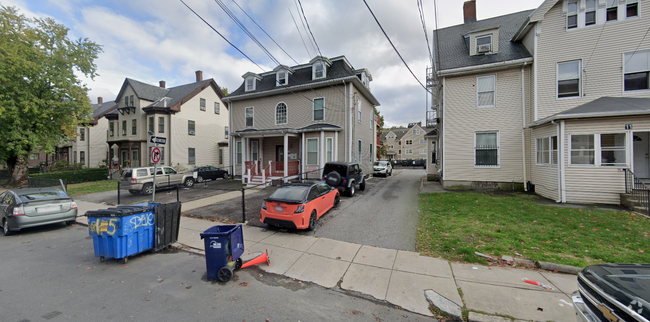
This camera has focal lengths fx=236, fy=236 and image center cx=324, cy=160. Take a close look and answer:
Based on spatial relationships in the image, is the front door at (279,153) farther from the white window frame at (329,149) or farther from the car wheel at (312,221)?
the car wheel at (312,221)

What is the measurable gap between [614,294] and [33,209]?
40.6 feet

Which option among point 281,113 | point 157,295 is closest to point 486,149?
point 281,113

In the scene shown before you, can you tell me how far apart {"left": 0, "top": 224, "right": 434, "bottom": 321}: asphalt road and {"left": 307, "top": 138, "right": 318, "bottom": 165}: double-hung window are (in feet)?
37.6

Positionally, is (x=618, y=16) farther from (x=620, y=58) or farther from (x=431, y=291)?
(x=431, y=291)

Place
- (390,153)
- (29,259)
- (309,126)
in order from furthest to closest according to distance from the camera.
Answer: (390,153)
(309,126)
(29,259)

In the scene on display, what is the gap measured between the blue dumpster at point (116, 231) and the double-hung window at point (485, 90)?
15.8 meters

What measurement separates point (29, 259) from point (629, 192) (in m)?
18.5

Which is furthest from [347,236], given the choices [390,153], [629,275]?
[390,153]

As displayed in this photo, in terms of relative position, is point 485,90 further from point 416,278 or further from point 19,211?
point 19,211

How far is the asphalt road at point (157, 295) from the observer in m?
3.35

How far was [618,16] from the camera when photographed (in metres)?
10.5

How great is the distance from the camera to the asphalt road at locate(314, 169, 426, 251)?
20.8 feet

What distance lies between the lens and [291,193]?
7.23 meters

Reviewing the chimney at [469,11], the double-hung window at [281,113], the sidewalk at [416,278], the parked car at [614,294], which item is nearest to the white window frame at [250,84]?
the double-hung window at [281,113]
